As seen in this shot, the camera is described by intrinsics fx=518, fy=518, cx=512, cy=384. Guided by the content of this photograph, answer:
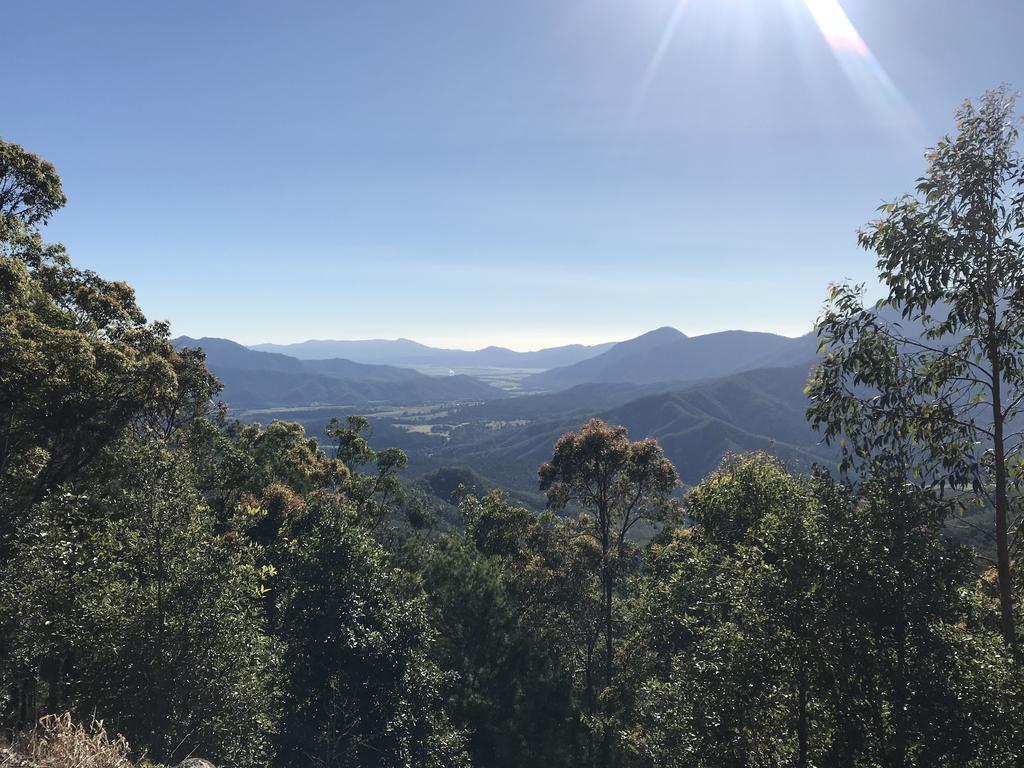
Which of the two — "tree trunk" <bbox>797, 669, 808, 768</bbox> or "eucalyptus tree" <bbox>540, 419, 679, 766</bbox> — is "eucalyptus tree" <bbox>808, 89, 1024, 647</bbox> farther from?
"eucalyptus tree" <bbox>540, 419, 679, 766</bbox>

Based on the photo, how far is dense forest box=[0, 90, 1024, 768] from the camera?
8984 millimetres

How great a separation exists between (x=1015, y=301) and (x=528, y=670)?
28243 millimetres

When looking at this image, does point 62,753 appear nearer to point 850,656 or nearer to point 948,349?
point 850,656

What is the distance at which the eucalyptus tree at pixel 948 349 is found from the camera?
10.4 metres

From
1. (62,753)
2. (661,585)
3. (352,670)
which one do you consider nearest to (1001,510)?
(661,585)

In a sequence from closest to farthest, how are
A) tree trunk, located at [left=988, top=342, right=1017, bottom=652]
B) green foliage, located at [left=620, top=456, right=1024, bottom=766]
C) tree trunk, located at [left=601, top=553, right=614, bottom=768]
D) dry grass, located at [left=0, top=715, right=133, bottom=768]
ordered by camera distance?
green foliage, located at [left=620, top=456, right=1024, bottom=766]
dry grass, located at [left=0, top=715, right=133, bottom=768]
tree trunk, located at [left=988, top=342, right=1017, bottom=652]
tree trunk, located at [left=601, top=553, right=614, bottom=768]

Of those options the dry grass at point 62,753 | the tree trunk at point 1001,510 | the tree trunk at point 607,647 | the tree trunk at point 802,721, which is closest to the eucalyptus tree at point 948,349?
the tree trunk at point 1001,510

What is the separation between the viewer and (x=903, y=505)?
30.4 feet

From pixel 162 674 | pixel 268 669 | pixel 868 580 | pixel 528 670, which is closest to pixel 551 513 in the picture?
pixel 528 670

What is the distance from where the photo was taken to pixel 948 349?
11492mm

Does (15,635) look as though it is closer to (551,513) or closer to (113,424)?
(113,424)

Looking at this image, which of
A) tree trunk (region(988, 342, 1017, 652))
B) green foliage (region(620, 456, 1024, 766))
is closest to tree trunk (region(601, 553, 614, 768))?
green foliage (region(620, 456, 1024, 766))

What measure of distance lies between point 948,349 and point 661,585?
12631mm

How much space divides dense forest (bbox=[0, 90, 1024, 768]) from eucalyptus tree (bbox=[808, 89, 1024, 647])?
6 cm
